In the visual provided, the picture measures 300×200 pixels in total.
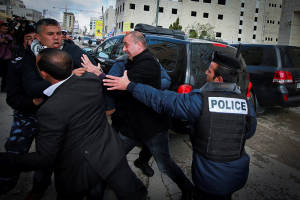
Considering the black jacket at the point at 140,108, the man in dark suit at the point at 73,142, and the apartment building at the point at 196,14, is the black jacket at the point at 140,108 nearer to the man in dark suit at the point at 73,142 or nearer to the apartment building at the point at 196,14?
the man in dark suit at the point at 73,142

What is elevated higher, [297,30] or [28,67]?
[297,30]

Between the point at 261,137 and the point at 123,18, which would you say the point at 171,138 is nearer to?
the point at 261,137

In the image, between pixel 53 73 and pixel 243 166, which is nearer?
pixel 53 73

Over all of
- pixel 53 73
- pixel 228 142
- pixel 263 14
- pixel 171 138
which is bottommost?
pixel 171 138

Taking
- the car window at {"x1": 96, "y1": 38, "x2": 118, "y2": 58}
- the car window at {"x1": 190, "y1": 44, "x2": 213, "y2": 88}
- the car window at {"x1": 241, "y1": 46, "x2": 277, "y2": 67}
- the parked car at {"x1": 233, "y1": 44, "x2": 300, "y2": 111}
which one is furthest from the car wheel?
the car window at {"x1": 96, "y1": 38, "x2": 118, "y2": 58}

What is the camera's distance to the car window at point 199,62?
138 inches

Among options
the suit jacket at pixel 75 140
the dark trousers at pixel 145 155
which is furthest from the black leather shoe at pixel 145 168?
the suit jacket at pixel 75 140

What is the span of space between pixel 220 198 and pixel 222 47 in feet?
9.37

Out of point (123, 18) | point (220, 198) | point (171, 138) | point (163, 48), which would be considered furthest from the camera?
point (123, 18)

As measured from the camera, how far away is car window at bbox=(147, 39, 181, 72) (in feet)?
12.2

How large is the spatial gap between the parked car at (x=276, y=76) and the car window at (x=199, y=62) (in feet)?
8.66

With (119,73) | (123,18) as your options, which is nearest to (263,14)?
(123,18)

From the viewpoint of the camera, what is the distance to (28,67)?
2182 mm

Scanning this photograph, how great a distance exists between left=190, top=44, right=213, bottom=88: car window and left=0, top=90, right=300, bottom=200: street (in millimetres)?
1237
